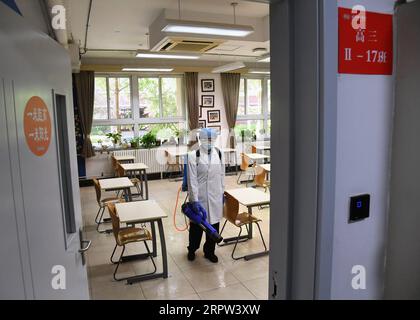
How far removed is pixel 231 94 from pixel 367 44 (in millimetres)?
9040

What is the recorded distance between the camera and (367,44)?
1.33m

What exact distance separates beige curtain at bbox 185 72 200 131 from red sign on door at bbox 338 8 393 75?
851 cm

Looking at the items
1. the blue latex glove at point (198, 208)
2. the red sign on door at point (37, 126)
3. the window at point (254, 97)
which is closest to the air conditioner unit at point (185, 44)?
the blue latex glove at point (198, 208)

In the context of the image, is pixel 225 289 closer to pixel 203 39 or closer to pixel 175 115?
pixel 203 39

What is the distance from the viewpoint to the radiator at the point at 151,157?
9383 mm

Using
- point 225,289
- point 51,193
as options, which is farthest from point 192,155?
point 51,193

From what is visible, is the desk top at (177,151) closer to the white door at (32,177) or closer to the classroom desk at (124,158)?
the classroom desk at (124,158)

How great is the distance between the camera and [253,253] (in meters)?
4.52

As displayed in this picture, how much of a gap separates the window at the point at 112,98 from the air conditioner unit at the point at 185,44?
13.8ft

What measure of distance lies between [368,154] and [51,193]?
137 centimetres

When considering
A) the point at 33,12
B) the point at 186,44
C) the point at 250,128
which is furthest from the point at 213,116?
the point at 33,12

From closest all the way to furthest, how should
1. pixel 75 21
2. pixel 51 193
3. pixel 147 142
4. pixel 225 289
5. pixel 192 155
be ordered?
pixel 51 193, pixel 225 289, pixel 192 155, pixel 75 21, pixel 147 142

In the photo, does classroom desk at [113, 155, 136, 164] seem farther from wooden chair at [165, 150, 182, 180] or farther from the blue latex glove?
the blue latex glove

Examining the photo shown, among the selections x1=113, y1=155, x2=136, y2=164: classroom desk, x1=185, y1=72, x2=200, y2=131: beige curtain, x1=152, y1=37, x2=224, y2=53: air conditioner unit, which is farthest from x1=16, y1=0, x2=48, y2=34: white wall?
x1=185, y1=72, x2=200, y2=131: beige curtain
